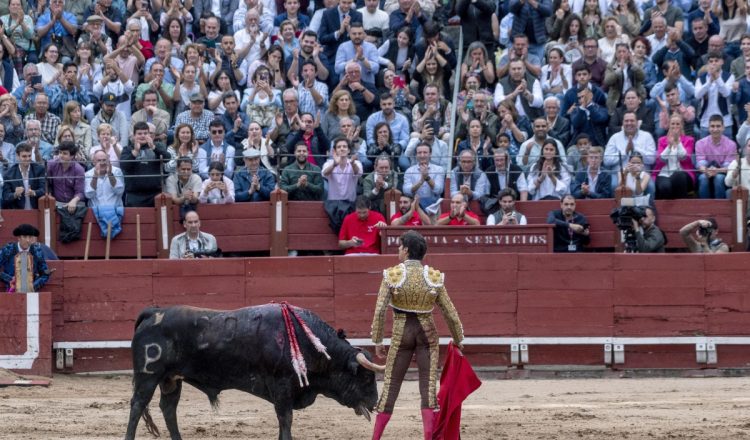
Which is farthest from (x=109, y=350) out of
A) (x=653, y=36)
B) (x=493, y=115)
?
(x=653, y=36)

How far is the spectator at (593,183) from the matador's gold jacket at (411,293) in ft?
18.7

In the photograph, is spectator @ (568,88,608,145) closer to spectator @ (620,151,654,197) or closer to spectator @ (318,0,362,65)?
spectator @ (620,151,654,197)

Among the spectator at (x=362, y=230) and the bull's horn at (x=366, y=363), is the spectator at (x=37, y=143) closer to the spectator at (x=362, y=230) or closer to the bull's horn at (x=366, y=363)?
the spectator at (x=362, y=230)

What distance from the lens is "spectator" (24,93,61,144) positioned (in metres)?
16.0

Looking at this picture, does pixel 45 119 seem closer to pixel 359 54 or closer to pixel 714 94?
pixel 359 54

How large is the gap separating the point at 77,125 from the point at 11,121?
0.68 m

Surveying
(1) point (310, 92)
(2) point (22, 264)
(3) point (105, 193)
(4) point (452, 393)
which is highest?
(1) point (310, 92)

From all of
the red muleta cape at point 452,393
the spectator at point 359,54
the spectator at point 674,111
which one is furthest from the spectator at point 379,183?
the red muleta cape at point 452,393

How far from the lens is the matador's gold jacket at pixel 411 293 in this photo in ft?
32.9

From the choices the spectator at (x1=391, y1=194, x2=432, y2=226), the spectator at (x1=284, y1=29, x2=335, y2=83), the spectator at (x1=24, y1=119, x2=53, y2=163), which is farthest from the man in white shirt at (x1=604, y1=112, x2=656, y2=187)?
the spectator at (x1=24, y1=119, x2=53, y2=163)

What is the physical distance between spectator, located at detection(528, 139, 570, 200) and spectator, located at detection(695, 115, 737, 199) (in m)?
1.33

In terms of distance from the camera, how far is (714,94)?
638 inches

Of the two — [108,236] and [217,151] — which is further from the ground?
[217,151]

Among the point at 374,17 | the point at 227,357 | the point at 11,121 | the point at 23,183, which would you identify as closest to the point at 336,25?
the point at 374,17
